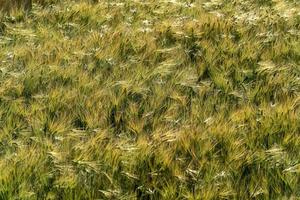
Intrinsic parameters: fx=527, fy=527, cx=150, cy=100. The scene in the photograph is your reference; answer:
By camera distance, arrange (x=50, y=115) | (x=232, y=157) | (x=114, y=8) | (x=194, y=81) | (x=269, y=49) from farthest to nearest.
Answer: (x=114, y=8) → (x=269, y=49) → (x=194, y=81) → (x=50, y=115) → (x=232, y=157)

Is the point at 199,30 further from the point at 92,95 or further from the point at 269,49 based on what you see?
the point at 92,95

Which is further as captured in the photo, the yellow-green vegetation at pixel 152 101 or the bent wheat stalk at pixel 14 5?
the bent wheat stalk at pixel 14 5

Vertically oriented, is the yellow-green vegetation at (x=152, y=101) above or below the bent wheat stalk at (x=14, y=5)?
above

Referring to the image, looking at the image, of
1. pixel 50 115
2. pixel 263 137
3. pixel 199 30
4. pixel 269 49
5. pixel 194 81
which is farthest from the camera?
pixel 199 30

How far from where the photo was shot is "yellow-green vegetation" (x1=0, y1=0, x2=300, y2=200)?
84.4 inches

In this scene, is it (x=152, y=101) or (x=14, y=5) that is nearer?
(x=152, y=101)

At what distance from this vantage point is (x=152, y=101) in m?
2.78

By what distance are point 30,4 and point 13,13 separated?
36 centimetres

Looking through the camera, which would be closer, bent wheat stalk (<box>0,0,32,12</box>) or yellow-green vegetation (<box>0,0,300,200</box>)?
yellow-green vegetation (<box>0,0,300,200</box>)

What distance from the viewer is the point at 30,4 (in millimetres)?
4719

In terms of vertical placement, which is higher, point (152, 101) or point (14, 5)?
point (152, 101)

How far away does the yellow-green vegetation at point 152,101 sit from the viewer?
214cm

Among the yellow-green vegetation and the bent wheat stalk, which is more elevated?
the yellow-green vegetation

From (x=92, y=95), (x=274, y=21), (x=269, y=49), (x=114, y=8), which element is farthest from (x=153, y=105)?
(x=114, y=8)
